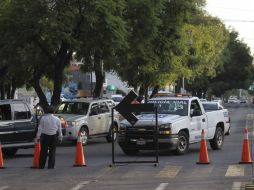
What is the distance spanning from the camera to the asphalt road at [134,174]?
494 inches

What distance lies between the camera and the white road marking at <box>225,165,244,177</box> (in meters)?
14.1

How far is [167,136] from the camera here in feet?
61.0

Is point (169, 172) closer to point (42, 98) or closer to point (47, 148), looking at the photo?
point (47, 148)

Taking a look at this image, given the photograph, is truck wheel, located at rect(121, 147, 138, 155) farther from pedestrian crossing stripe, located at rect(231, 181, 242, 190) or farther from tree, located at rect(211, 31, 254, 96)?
tree, located at rect(211, 31, 254, 96)

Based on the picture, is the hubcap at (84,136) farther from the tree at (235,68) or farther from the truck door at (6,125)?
the tree at (235,68)

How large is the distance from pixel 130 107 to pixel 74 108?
32.3ft

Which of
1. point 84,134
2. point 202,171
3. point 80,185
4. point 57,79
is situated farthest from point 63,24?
point 80,185

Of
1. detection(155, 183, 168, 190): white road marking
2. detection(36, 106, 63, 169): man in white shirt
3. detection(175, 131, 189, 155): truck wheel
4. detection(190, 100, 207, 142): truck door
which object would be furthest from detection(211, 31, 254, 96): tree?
detection(155, 183, 168, 190): white road marking

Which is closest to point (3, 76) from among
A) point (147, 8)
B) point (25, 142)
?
point (147, 8)

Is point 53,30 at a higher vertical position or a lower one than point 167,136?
higher

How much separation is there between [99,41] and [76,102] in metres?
3.19

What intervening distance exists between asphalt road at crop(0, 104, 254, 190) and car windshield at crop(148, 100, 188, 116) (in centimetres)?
140

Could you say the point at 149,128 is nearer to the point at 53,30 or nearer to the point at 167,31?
the point at 53,30

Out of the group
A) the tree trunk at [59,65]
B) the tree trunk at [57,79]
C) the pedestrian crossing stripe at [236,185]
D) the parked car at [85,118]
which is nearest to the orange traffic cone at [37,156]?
the pedestrian crossing stripe at [236,185]
